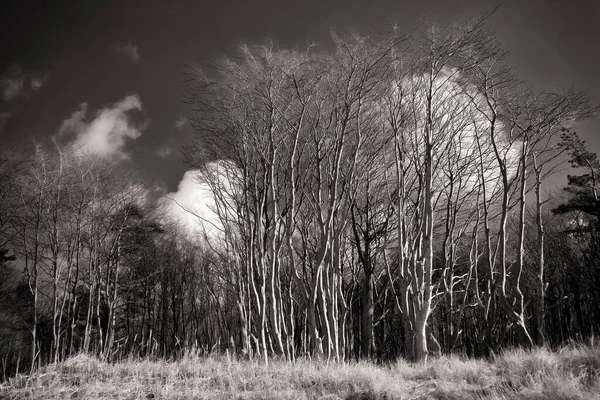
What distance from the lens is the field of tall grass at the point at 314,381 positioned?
4.16m

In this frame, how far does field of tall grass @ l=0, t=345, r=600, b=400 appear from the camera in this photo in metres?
4.16

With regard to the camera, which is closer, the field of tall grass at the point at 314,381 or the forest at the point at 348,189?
the field of tall grass at the point at 314,381

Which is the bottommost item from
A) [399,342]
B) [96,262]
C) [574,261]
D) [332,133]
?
[399,342]

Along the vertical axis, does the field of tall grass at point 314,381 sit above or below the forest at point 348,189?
below

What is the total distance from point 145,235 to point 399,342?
16359 millimetres

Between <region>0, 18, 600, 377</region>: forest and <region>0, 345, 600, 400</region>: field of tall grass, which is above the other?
<region>0, 18, 600, 377</region>: forest

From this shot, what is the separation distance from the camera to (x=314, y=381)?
529 centimetres

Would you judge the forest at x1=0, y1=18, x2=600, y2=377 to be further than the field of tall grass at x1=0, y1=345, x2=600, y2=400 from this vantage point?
Yes

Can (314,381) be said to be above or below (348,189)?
below

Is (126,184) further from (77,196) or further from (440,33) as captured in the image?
(440,33)

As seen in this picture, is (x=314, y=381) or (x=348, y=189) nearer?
(x=314, y=381)

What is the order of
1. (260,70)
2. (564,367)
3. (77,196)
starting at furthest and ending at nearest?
(77,196)
(260,70)
(564,367)

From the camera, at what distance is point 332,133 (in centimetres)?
931

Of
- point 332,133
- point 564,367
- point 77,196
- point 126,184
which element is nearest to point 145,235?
point 126,184
